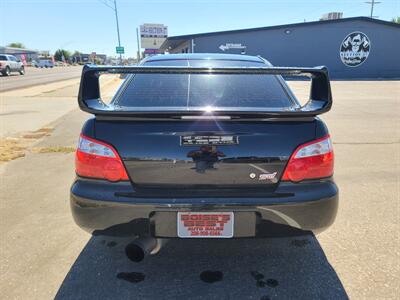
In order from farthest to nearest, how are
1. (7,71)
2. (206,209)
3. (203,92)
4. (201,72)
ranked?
(7,71), (203,92), (201,72), (206,209)

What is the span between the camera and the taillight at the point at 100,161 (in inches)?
83.2

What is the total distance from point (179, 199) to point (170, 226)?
18cm

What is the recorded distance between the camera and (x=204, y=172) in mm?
2086

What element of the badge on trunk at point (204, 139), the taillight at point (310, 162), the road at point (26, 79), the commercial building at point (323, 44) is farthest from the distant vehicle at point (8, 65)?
the taillight at point (310, 162)

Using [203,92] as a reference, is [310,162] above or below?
below

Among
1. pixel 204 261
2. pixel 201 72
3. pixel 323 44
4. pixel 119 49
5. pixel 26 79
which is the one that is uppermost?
pixel 119 49

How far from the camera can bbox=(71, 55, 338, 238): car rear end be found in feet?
6.78

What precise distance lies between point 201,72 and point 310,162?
3.08 feet

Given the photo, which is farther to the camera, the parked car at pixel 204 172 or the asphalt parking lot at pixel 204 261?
the asphalt parking lot at pixel 204 261

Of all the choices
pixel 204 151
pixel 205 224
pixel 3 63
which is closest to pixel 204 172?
pixel 204 151

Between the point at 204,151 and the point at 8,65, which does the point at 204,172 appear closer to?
the point at 204,151

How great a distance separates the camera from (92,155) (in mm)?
2158

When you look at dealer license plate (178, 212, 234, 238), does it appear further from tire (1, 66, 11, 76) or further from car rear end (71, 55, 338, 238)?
tire (1, 66, 11, 76)

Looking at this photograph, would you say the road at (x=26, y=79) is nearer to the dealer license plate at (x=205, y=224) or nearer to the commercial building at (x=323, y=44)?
the commercial building at (x=323, y=44)
